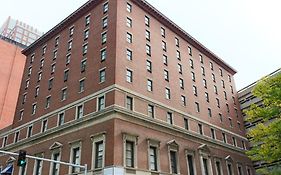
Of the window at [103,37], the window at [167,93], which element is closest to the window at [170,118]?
the window at [167,93]

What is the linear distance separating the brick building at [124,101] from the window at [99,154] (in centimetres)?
11

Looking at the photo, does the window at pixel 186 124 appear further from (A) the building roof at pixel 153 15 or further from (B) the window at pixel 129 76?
(A) the building roof at pixel 153 15

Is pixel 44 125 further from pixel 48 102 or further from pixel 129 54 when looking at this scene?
pixel 129 54

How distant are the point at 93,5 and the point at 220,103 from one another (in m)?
29.0

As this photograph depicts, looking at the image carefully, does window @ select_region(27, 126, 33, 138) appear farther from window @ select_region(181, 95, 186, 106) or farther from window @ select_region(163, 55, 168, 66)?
window @ select_region(181, 95, 186, 106)

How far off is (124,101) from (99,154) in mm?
6641

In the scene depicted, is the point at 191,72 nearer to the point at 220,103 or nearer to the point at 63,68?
the point at 220,103

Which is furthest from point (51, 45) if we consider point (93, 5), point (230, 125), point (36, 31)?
point (36, 31)

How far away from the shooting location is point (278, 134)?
2638cm

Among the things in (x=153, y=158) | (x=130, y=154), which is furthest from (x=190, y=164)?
(x=130, y=154)

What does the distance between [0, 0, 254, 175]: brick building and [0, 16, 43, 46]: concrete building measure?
2860 inches

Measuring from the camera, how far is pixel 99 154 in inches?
1200

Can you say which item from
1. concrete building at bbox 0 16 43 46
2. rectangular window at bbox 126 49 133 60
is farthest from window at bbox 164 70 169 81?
concrete building at bbox 0 16 43 46

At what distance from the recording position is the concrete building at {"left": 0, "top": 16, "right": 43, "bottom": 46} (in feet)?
392
